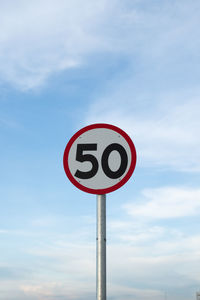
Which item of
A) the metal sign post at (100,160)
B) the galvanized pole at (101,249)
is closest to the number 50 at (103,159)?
the metal sign post at (100,160)

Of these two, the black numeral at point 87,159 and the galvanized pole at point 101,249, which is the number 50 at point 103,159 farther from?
the galvanized pole at point 101,249

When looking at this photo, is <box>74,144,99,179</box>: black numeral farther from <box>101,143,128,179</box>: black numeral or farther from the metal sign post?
<box>101,143,128,179</box>: black numeral

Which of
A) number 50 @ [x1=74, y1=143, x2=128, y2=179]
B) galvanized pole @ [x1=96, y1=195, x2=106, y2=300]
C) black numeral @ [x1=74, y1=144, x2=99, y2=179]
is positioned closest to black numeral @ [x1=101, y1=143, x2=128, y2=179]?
number 50 @ [x1=74, y1=143, x2=128, y2=179]

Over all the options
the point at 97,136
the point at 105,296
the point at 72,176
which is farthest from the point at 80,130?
the point at 105,296

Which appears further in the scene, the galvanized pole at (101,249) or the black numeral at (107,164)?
the black numeral at (107,164)

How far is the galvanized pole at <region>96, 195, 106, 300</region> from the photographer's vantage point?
4793 mm

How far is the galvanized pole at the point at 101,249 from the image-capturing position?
4.79 metres

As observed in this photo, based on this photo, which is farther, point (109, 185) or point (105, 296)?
point (109, 185)

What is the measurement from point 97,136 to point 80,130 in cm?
27

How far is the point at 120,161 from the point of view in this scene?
5.35m

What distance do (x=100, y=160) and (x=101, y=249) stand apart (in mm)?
1156

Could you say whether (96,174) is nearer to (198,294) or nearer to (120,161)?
(120,161)

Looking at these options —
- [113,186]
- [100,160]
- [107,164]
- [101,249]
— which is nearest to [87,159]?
[100,160]

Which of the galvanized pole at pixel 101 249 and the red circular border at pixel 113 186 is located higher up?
the red circular border at pixel 113 186
